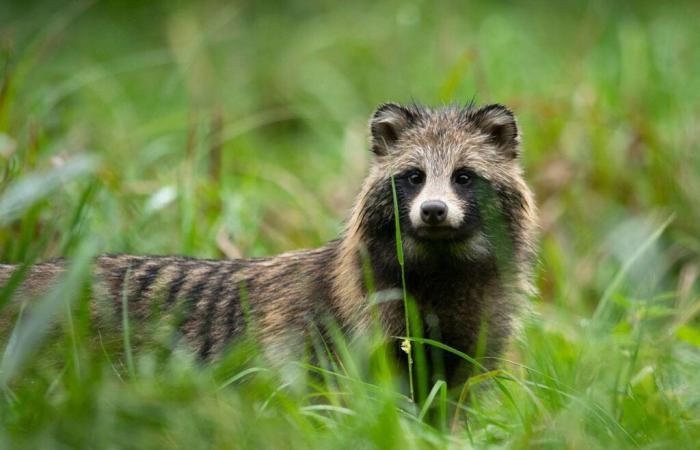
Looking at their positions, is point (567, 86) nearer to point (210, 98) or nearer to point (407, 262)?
point (210, 98)

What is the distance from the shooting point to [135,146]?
34.4 feet

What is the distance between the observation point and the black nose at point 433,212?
234 inches

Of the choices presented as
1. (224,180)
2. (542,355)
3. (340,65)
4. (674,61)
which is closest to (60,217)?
(224,180)

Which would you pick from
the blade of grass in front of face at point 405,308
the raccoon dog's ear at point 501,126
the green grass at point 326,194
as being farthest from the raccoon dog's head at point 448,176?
the green grass at point 326,194

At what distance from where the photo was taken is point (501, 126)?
6.80 metres

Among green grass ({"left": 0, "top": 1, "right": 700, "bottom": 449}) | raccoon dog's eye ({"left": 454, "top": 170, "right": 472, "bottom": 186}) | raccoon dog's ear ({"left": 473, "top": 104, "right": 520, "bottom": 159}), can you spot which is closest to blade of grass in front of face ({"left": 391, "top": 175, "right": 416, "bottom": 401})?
green grass ({"left": 0, "top": 1, "right": 700, "bottom": 449})

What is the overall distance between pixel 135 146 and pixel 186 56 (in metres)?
1.04

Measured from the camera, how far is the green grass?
4867mm

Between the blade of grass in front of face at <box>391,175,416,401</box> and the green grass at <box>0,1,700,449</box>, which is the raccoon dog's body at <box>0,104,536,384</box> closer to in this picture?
the blade of grass in front of face at <box>391,175,416,401</box>

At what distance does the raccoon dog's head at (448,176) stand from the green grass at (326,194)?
2.47 ft

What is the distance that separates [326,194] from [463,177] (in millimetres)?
4673

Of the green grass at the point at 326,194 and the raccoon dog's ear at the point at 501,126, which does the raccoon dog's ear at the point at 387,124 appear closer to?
the raccoon dog's ear at the point at 501,126

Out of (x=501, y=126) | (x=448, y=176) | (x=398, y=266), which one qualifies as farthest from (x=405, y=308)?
(x=501, y=126)

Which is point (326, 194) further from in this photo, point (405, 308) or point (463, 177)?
point (405, 308)
